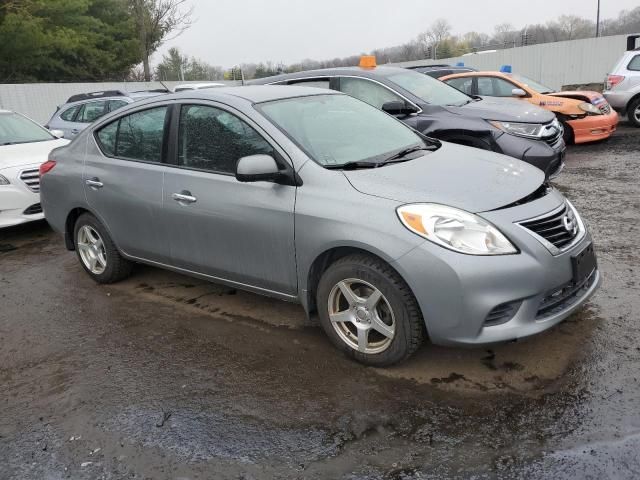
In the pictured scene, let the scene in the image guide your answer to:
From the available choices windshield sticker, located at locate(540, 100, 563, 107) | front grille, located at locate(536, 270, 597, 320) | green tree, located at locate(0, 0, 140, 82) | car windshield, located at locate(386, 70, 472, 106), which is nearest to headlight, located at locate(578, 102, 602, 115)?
windshield sticker, located at locate(540, 100, 563, 107)

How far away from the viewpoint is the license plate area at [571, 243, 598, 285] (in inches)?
127

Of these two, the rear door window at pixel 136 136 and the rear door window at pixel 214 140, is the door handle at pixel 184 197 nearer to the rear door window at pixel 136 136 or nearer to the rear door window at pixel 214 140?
the rear door window at pixel 214 140

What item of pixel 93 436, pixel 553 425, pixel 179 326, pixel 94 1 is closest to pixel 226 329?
pixel 179 326

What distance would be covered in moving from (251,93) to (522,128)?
421 centimetres

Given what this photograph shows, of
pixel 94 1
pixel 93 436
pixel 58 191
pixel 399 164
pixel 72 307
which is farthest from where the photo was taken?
pixel 94 1

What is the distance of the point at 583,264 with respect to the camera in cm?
333

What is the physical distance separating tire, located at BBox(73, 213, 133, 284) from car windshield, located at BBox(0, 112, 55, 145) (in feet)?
11.2

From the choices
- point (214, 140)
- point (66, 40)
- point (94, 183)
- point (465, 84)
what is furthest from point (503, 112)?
point (66, 40)

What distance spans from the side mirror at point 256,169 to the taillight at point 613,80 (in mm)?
11368

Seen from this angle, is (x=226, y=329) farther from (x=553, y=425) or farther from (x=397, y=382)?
(x=553, y=425)

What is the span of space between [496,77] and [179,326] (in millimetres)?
9104

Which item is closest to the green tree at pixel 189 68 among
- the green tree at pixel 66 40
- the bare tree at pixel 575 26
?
the green tree at pixel 66 40

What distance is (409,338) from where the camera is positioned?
3.20 metres

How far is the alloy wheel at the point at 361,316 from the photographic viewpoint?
3299 millimetres
